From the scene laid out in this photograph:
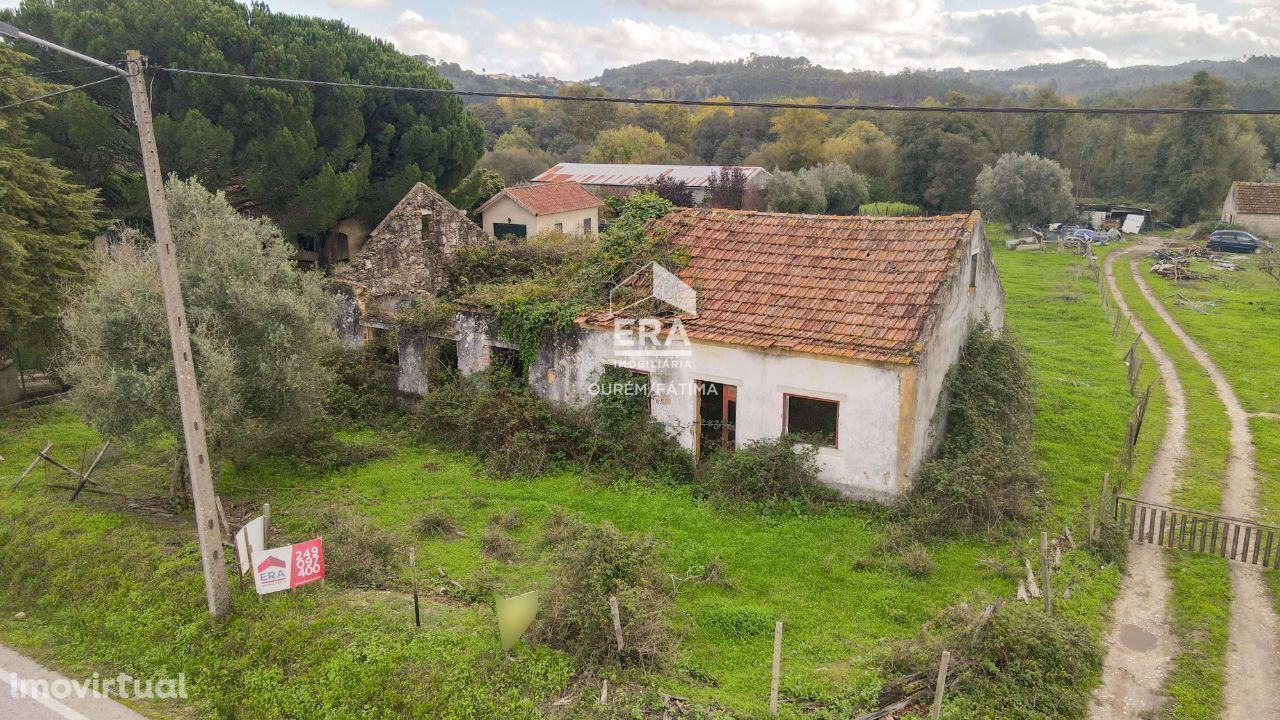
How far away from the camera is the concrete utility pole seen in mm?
9570

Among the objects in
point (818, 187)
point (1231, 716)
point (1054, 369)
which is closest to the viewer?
point (1231, 716)

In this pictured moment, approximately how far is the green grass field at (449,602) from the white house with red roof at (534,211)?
939 inches

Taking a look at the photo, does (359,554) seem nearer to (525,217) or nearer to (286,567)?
(286,567)

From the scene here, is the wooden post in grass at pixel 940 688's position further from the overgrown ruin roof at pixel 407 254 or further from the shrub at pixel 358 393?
the overgrown ruin roof at pixel 407 254

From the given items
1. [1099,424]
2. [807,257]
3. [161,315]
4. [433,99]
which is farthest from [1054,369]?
[433,99]

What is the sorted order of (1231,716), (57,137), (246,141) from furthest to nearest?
(246,141) → (57,137) → (1231,716)

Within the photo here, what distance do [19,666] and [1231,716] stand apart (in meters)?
15.0

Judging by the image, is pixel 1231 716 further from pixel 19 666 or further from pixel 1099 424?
pixel 19 666

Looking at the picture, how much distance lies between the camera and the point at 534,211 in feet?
129

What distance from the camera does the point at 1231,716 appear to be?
9.16 m

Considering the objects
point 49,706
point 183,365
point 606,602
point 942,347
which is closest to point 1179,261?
point 942,347

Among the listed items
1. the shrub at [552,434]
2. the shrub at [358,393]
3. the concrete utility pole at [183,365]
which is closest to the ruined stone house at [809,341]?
the shrub at [552,434]

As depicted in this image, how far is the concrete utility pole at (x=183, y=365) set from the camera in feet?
31.4

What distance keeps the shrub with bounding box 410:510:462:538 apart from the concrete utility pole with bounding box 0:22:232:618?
3138 mm
